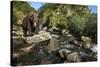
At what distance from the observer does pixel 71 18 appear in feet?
7.82

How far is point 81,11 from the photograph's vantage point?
243cm

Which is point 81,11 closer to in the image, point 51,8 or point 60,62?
point 51,8

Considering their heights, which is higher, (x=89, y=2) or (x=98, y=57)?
(x=89, y=2)

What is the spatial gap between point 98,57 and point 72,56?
1.20 feet

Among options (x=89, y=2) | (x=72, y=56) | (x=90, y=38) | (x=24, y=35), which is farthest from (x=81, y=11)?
(x=24, y=35)

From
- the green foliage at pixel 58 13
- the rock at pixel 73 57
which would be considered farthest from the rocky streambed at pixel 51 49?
the green foliage at pixel 58 13

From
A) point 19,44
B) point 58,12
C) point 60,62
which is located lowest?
point 60,62

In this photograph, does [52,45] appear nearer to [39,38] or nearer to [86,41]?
[39,38]

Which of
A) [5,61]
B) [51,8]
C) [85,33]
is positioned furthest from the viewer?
[85,33]

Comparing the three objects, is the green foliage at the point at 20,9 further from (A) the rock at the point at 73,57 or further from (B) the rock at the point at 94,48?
(B) the rock at the point at 94,48

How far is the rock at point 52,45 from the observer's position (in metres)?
→ 2.29

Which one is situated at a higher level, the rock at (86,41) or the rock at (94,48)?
the rock at (86,41)

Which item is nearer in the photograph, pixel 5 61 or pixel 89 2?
pixel 5 61

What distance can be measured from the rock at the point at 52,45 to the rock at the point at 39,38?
0.06 metres
